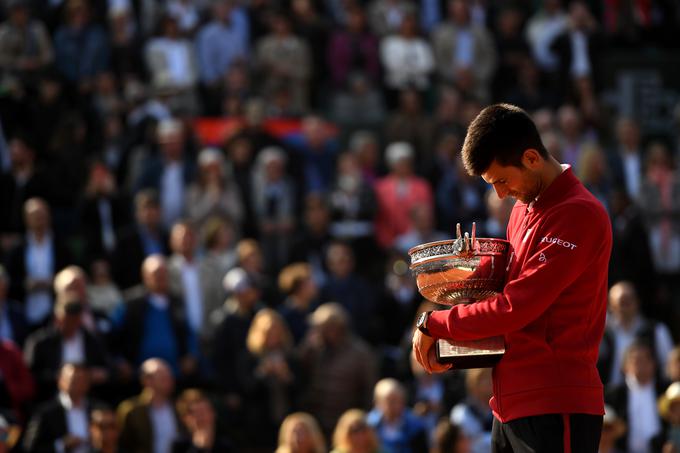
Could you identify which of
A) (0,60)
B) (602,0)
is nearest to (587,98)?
(602,0)

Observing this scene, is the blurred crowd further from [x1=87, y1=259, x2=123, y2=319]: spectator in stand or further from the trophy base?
the trophy base

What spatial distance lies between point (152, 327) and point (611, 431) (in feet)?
13.7

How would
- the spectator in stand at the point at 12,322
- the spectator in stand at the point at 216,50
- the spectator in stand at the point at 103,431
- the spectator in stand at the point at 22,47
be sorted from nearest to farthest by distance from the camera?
the spectator in stand at the point at 103,431
the spectator in stand at the point at 12,322
the spectator in stand at the point at 22,47
the spectator in stand at the point at 216,50

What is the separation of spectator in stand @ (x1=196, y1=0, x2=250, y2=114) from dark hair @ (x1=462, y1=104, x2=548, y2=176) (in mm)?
11739

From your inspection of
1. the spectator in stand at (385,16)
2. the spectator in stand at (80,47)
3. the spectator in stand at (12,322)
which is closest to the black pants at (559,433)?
the spectator in stand at (12,322)

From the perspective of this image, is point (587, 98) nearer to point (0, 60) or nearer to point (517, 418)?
point (0, 60)

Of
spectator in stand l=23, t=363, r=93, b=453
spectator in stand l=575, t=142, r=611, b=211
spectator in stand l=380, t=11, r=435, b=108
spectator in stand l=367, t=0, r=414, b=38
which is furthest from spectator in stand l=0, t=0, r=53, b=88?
spectator in stand l=575, t=142, r=611, b=211

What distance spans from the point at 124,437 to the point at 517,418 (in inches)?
245

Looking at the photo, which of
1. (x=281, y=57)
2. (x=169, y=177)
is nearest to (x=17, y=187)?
(x=169, y=177)

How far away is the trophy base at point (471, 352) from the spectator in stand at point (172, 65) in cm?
1106

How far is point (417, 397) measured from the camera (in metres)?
11.6

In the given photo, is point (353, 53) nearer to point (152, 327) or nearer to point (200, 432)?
point (152, 327)

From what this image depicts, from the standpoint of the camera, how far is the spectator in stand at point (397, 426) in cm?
1074

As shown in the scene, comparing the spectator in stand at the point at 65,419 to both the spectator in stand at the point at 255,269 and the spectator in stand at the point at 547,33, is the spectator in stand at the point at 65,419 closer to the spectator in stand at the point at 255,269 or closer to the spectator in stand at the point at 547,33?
the spectator in stand at the point at 255,269
